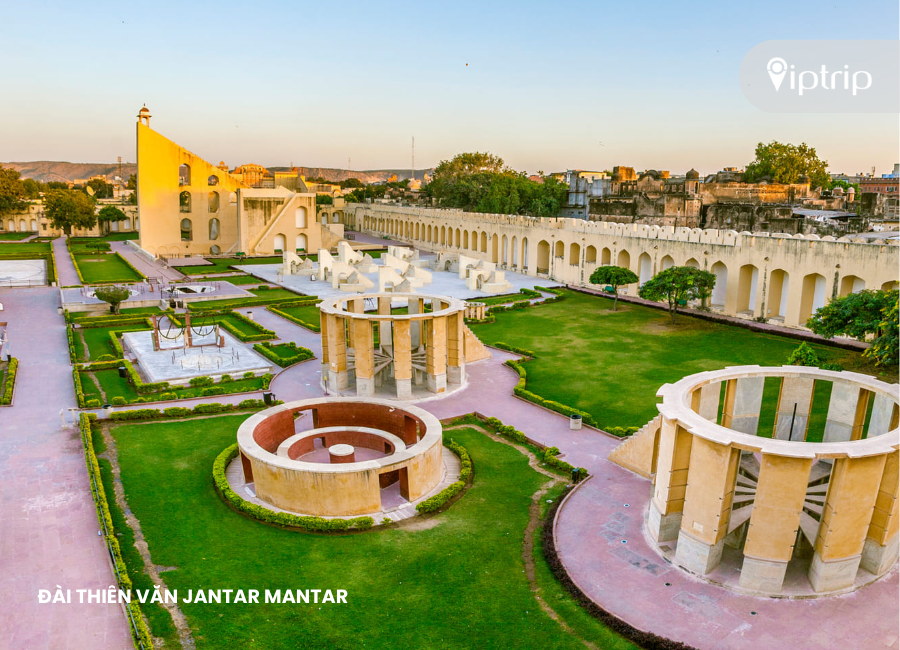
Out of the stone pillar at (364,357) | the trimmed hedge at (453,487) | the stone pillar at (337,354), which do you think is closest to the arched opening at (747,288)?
the stone pillar at (364,357)

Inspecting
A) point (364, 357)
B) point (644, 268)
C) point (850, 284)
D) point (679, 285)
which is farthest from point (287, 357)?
point (850, 284)

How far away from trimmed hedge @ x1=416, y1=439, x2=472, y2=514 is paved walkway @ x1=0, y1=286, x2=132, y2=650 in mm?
6457

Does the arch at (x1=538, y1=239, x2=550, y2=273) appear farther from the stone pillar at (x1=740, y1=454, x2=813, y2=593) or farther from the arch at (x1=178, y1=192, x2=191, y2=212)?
the stone pillar at (x1=740, y1=454, x2=813, y2=593)

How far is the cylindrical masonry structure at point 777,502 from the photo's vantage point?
11625 mm

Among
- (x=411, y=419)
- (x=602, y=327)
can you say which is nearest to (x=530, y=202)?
(x=602, y=327)

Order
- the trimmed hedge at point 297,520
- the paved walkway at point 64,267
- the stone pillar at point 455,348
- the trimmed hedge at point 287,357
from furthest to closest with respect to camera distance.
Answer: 1. the paved walkway at point 64,267
2. the trimmed hedge at point 287,357
3. the stone pillar at point 455,348
4. the trimmed hedge at point 297,520

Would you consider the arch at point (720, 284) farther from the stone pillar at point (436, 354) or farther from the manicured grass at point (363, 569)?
the manicured grass at point (363, 569)

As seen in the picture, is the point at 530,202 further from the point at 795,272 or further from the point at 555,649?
the point at 555,649

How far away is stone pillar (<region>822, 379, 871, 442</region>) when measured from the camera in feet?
49.8

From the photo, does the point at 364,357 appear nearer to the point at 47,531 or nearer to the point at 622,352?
the point at 47,531

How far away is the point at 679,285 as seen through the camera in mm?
32375

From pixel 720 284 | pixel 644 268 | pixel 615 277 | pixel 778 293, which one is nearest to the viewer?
pixel 778 293

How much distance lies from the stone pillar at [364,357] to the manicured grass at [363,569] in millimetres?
6271

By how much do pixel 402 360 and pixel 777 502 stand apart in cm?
1291
